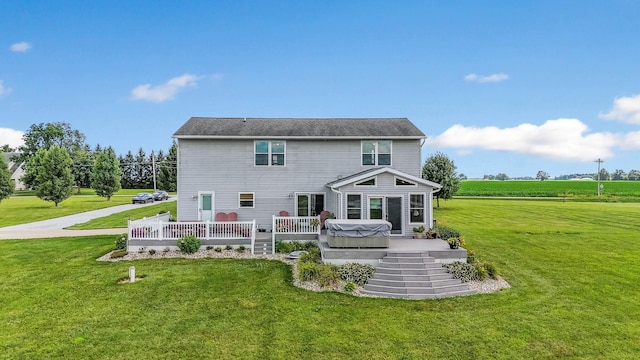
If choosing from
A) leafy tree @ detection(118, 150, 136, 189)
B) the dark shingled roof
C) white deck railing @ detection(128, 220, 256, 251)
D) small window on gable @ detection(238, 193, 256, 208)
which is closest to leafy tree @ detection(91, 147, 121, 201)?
leafy tree @ detection(118, 150, 136, 189)

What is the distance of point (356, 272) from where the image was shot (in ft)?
39.1

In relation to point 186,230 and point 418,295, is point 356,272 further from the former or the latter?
point 186,230

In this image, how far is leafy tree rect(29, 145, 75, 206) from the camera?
3606 cm

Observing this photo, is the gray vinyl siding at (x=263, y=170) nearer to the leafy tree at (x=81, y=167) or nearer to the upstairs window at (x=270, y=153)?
the upstairs window at (x=270, y=153)

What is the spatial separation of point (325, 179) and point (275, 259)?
588cm

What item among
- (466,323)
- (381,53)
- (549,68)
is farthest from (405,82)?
(466,323)

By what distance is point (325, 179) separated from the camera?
18.9 metres

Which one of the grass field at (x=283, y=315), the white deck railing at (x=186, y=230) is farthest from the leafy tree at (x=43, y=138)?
the grass field at (x=283, y=315)

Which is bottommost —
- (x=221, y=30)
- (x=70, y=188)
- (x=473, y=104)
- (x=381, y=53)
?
(x=70, y=188)

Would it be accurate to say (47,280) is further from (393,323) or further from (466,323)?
(466,323)

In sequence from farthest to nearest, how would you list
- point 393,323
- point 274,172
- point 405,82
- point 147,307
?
point 405,82 → point 274,172 → point 147,307 → point 393,323

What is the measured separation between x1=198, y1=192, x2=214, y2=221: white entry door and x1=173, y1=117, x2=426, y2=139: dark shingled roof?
3.29 m

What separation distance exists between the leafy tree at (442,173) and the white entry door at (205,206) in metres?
23.5

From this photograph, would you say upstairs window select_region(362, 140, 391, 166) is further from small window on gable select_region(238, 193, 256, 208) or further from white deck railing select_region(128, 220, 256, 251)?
white deck railing select_region(128, 220, 256, 251)
